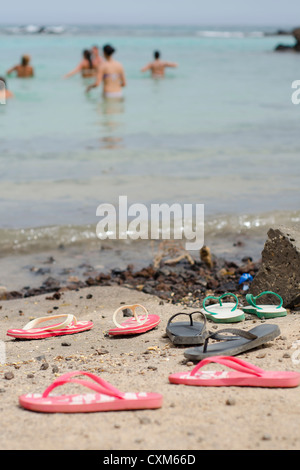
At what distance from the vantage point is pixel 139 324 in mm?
4090

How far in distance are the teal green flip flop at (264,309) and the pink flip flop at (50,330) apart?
1.02 m

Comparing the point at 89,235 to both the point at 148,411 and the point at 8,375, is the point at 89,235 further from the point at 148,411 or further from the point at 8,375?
the point at 148,411

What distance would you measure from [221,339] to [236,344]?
0.16m

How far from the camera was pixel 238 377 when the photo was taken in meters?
2.89

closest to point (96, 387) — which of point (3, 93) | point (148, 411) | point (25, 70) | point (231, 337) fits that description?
point (148, 411)

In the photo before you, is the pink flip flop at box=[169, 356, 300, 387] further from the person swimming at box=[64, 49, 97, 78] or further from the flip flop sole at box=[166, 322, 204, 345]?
the person swimming at box=[64, 49, 97, 78]

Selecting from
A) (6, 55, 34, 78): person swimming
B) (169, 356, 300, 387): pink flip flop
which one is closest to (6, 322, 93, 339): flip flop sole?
(169, 356, 300, 387): pink flip flop

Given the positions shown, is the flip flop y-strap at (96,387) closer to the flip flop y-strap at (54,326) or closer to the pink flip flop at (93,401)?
the pink flip flop at (93,401)

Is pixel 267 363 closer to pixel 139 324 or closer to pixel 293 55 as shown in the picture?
pixel 139 324

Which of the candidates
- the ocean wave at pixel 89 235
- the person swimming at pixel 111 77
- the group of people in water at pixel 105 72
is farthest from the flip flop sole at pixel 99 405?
the person swimming at pixel 111 77

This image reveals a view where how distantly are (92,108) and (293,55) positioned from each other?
76.7 feet

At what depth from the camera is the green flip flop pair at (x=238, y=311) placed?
410cm

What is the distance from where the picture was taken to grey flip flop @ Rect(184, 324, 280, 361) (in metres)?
3.30
